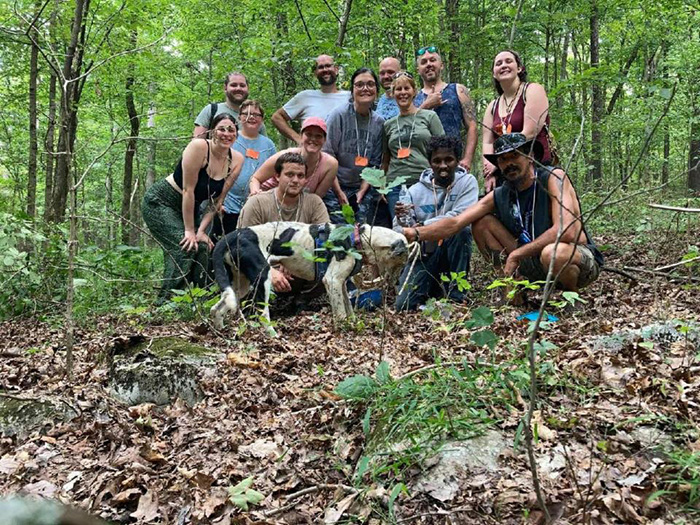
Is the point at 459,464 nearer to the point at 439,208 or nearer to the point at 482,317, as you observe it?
the point at 482,317

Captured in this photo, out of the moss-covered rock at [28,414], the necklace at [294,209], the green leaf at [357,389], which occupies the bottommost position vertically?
the moss-covered rock at [28,414]

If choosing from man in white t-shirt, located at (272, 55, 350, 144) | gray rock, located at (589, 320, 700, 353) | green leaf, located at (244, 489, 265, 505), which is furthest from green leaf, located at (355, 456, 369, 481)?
man in white t-shirt, located at (272, 55, 350, 144)

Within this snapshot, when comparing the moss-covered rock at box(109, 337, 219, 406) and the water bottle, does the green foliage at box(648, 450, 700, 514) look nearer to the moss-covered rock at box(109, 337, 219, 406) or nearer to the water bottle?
the moss-covered rock at box(109, 337, 219, 406)

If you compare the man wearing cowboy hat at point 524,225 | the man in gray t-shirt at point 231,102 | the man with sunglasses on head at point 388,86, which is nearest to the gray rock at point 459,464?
the man wearing cowboy hat at point 524,225

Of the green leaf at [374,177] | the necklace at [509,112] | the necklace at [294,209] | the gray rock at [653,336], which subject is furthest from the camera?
the necklace at [294,209]

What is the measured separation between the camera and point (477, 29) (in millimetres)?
9375

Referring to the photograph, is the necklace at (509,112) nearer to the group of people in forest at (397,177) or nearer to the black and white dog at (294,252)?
the group of people in forest at (397,177)

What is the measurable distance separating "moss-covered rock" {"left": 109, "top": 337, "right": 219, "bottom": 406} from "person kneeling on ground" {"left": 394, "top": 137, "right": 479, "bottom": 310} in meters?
2.61

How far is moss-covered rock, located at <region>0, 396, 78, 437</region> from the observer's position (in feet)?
10.6

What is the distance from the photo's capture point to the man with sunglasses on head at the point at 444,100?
257 inches

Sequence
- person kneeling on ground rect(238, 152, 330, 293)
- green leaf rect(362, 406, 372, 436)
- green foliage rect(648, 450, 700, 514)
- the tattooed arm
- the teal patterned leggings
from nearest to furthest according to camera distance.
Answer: green foliage rect(648, 450, 700, 514) → green leaf rect(362, 406, 372, 436) → person kneeling on ground rect(238, 152, 330, 293) → the teal patterned leggings → the tattooed arm

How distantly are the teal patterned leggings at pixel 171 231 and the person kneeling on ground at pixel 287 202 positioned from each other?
0.83 meters

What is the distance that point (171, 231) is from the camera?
248 inches

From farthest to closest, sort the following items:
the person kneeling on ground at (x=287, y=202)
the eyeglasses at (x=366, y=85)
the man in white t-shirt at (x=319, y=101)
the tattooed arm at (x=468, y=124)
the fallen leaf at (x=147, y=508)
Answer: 1. the man in white t-shirt at (x=319, y=101)
2. the tattooed arm at (x=468, y=124)
3. the eyeglasses at (x=366, y=85)
4. the person kneeling on ground at (x=287, y=202)
5. the fallen leaf at (x=147, y=508)
